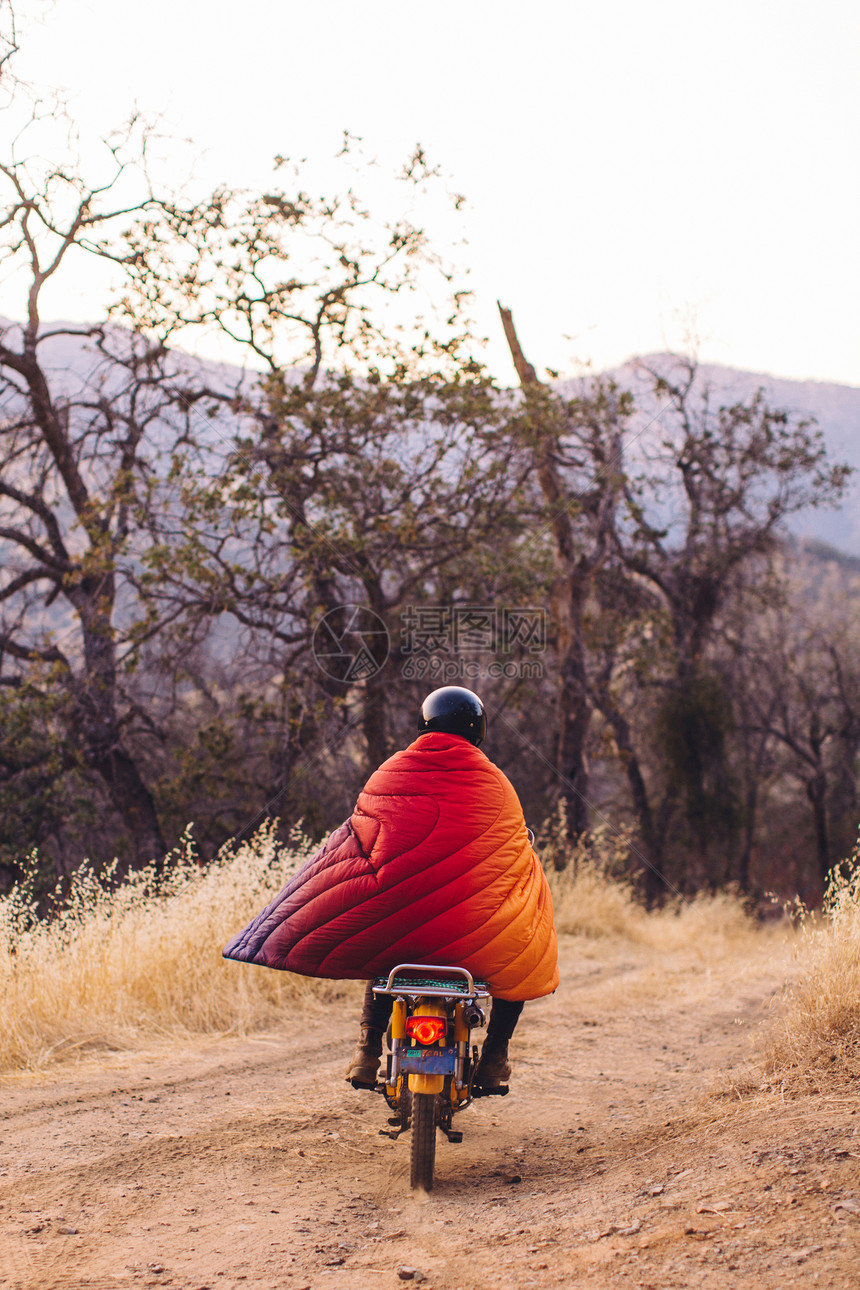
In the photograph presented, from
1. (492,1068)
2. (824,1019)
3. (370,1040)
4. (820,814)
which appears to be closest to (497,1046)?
(492,1068)

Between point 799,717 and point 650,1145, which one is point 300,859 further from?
point 799,717

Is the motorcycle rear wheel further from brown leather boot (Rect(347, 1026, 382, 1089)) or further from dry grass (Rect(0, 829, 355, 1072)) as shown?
dry grass (Rect(0, 829, 355, 1072))

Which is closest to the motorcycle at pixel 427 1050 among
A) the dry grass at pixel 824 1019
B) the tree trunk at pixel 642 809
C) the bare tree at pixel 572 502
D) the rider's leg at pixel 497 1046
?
the rider's leg at pixel 497 1046

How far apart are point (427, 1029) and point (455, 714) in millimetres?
1147

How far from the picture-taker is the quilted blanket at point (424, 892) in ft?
11.0

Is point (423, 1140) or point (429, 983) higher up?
point (429, 983)

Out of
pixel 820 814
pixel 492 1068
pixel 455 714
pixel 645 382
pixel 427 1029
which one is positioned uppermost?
pixel 645 382

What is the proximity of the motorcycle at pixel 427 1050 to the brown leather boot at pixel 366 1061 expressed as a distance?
9cm

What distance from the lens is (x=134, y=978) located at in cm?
597

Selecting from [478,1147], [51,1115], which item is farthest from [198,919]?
[478,1147]

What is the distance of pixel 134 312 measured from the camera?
11852mm

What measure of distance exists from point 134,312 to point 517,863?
1046 centimetres

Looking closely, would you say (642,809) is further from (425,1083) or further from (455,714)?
(425,1083)

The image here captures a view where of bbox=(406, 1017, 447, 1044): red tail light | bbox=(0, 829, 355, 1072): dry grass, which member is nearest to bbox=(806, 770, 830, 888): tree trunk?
bbox=(0, 829, 355, 1072): dry grass
